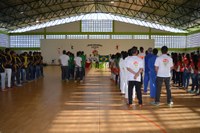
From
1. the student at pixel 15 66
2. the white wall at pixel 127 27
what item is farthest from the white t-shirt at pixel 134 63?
the white wall at pixel 127 27

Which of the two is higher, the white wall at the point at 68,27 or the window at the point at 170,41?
the white wall at the point at 68,27

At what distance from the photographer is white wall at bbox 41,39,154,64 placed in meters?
33.2

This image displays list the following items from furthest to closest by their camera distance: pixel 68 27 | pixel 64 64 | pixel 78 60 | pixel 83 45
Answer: pixel 68 27
pixel 83 45
pixel 64 64
pixel 78 60

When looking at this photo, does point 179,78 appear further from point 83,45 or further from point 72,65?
point 83,45

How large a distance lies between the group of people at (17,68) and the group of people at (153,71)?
4.42 metres

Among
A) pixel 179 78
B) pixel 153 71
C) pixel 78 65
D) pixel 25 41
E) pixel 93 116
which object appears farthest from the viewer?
pixel 25 41

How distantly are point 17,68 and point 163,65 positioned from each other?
6.76 m

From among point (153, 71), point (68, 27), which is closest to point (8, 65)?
point (153, 71)

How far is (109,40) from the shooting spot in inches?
1318

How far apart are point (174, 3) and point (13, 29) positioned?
2286cm

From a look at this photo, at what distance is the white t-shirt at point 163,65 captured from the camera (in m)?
6.86

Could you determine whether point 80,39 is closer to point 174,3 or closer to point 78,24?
point 78,24

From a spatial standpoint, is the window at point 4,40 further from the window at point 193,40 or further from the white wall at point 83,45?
the window at point 193,40

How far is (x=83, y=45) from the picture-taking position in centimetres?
3319
